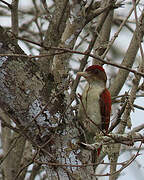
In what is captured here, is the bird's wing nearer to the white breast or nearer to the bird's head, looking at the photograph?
the white breast

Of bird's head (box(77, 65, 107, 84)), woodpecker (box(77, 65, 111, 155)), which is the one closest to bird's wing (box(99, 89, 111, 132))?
woodpecker (box(77, 65, 111, 155))

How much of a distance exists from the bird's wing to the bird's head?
0.20m

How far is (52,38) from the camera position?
12.8 ft

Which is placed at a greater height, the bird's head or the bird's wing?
the bird's head

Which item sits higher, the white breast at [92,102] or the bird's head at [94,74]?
the bird's head at [94,74]

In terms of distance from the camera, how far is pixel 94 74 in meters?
4.25

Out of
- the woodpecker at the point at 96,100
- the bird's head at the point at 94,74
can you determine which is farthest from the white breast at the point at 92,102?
the bird's head at the point at 94,74

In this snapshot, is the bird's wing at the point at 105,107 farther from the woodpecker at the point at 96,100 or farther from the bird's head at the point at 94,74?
the bird's head at the point at 94,74

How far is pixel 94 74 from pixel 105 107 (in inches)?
14.5

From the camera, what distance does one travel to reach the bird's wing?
4.12m

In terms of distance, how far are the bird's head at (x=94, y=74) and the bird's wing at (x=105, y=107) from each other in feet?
0.65

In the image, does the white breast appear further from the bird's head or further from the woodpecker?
the bird's head

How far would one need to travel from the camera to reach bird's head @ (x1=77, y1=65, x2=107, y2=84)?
4.21m

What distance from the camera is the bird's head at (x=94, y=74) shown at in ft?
13.8
